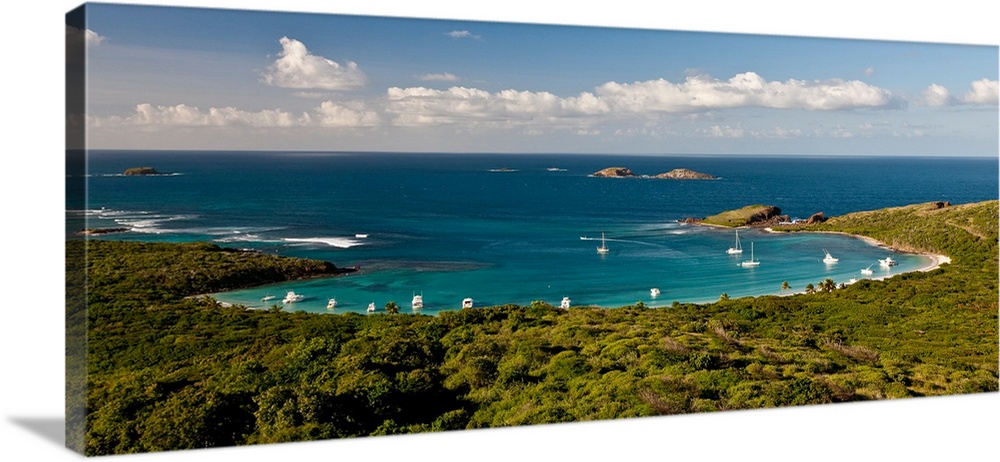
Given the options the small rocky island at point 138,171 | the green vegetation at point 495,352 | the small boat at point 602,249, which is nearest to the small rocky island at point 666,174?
the small boat at point 602,249

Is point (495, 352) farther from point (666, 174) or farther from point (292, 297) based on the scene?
point (666, 174)

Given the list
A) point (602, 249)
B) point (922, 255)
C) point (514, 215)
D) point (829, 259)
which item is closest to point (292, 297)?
point (514, 215)

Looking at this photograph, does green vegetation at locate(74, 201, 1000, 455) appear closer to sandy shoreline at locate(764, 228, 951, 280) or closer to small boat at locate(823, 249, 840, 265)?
sandy shoreline at locate(764, 228, 951, 280)

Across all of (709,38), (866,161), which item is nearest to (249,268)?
(709,38)

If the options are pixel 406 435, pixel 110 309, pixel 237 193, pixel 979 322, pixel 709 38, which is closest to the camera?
pixel 110 309

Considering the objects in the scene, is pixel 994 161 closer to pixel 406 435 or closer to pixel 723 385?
pixel 723 385

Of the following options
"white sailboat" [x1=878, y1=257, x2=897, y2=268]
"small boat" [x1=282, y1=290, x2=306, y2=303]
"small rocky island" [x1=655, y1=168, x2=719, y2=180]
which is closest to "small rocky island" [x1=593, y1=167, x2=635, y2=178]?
"small rocky island" [x1=655, y1=168, x2=719, y2=180]
